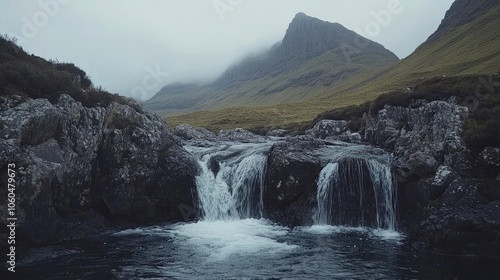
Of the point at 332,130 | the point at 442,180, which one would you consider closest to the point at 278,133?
the point at 332,130

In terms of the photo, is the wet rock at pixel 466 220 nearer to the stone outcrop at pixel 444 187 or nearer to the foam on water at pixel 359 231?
the stone outcrop at pixel 444 187

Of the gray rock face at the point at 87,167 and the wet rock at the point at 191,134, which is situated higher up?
the wet rock at the point at 191,134

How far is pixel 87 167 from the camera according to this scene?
95.2ft

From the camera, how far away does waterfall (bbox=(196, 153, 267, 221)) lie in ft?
112

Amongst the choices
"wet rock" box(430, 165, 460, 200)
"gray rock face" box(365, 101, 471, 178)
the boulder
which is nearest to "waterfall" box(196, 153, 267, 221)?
"gray rock face" box(365, 101, 471, 178)

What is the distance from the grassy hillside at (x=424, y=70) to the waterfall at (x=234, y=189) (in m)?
54.1

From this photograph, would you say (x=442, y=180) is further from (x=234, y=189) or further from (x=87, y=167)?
(x=87, y=167)

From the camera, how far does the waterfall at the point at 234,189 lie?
1347 inches

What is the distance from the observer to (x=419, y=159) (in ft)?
95.3

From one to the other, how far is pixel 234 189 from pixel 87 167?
45.5ft

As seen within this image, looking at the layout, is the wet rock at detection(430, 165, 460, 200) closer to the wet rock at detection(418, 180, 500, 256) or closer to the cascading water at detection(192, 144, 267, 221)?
the wet rock at detection(418, 180, 500, 256)

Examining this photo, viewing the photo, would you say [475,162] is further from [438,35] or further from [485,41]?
[438,35]

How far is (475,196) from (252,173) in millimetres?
19047

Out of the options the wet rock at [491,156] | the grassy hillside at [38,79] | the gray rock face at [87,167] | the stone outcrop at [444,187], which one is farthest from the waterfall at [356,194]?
the grassy hillside at [38,79]
